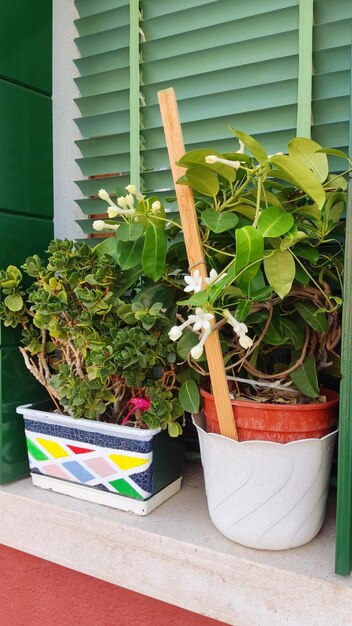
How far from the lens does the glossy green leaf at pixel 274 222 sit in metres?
0.76

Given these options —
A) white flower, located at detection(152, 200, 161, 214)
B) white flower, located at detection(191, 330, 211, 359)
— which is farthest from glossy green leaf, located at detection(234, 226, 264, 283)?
white flower, located at detection(152, 200, 161, 214)

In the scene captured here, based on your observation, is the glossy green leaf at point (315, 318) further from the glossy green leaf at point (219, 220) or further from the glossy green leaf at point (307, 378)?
the glossy green leaf at point (219, 220)

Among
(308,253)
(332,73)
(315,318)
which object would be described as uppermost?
(332,73)

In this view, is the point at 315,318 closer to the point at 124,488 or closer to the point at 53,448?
the point at 124,488

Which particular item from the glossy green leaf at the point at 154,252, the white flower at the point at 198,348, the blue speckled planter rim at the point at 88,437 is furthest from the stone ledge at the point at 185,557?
the glossy green leaf at the point at 154,252

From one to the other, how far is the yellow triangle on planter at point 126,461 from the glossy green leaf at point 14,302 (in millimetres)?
394

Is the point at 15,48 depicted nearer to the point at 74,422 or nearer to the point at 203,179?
the point at 203,179

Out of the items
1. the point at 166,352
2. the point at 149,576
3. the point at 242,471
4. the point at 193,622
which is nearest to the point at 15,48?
the point at 166,352

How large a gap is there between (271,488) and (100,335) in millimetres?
457

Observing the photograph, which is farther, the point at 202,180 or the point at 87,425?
the point at 87,425

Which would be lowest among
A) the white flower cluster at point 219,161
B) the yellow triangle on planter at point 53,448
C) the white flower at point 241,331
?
the yellow triangle on planter at point 53,448

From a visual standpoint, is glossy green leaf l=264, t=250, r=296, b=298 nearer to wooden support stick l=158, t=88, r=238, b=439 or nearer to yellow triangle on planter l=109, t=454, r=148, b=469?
wooden support stick l=158, t=88, r=238, b=439

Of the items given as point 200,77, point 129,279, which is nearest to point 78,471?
point 129,279

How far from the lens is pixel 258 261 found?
2.44 feet
